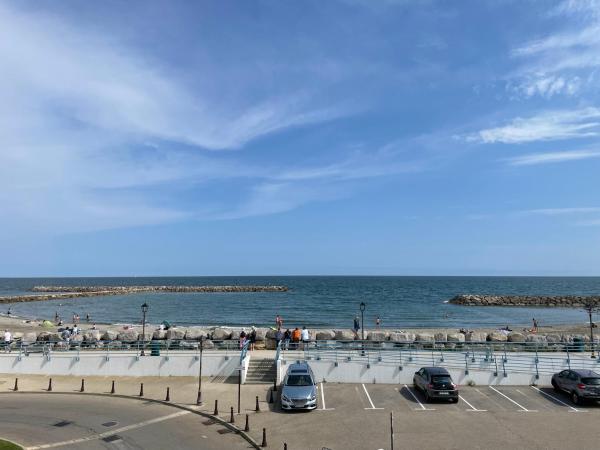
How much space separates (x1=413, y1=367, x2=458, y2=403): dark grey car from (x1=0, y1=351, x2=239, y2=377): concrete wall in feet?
33.4

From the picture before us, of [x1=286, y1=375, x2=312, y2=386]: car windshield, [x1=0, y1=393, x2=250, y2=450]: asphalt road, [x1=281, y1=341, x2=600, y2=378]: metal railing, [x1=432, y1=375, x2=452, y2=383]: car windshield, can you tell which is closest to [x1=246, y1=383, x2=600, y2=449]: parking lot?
[x1=432, y1=375, x2=452, y2=383]: car windshield

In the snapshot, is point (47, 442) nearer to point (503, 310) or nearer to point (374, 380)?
point (374, 380)

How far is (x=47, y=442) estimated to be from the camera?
1584cm

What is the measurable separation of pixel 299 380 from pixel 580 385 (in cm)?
1201

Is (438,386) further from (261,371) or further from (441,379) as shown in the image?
(261,371)

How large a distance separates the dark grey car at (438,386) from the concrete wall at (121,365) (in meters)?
10.2

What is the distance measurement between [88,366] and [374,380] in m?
15.8

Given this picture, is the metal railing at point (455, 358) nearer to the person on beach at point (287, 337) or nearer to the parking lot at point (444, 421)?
the person on beach at point (287, 337)

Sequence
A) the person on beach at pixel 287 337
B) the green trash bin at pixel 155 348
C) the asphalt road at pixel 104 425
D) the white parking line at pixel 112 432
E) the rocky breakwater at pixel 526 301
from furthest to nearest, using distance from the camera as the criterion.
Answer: the rocky breakwater at pixel 526 301 → the person on beach at pixel 287 337 → the green trash bin at pixel 155 348 → the asphalt road at pixel 104 425 → the white parking line at pixel 112 432

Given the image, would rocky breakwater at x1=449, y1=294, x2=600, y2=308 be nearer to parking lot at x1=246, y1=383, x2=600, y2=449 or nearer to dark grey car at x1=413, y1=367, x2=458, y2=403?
parking lot at x1=246, y1=383, x2=600, y2=449

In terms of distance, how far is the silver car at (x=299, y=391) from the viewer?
63.5 ft

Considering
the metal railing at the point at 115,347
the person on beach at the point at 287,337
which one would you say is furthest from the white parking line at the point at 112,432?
the person on beach at the point at 287,337

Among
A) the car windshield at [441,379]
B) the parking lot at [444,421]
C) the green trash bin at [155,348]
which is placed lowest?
the parking lot at [444,421]

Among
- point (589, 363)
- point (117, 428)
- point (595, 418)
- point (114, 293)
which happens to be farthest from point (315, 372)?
point (114, 293)
